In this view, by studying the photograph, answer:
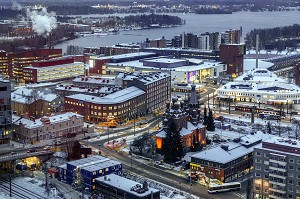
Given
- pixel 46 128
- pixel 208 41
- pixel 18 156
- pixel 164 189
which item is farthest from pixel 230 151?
pixel 208 41

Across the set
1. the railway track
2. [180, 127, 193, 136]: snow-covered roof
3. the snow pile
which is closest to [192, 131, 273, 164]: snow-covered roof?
the snow pile

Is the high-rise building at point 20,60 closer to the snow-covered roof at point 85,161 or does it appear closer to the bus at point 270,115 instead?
the bus at point 270,115

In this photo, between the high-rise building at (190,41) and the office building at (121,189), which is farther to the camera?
the high-rise building at (190,41)

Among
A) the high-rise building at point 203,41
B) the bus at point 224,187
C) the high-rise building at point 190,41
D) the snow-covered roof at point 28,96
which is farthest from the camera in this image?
the high-rise building at point 190,41

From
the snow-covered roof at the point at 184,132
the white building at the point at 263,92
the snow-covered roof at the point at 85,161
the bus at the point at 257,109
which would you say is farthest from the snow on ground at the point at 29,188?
the white building at the point at 263,92

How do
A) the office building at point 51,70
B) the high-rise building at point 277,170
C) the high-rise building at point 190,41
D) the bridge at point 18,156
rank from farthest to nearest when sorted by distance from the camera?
the high-rise building at point 190,41
the office building at point 51,70
the bridge at point 18,156
the high-rise building at point 277,170

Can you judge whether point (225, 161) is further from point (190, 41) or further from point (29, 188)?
point (190, 41)
